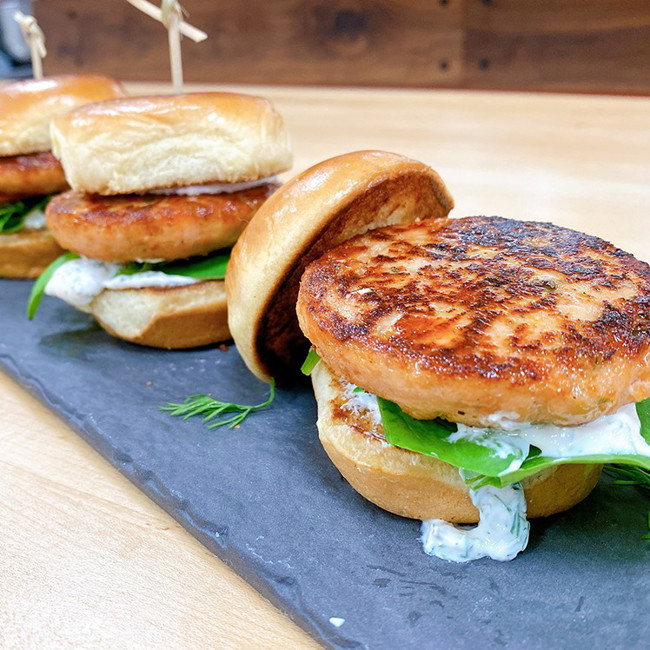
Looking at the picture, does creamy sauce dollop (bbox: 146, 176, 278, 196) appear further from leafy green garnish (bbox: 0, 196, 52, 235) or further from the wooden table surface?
leafy green garnish (bbox: 0, 196, 52, 235)

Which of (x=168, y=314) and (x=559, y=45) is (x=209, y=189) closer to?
(x=168, y=314)

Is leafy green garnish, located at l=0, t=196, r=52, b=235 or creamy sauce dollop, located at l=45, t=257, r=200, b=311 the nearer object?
creamy sauce dollop, located at l=45, t=257, r=200, b=311

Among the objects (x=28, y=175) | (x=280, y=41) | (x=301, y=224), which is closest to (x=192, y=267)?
(x=301, y=224)

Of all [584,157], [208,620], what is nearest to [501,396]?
[208,620]

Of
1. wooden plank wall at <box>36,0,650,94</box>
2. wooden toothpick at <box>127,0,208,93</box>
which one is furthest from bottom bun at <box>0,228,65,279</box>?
wooden plank wall at <box>36,0,650,94</box>

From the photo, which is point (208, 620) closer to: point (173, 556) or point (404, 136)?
point (173, 556)

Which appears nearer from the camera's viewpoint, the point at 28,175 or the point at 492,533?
the point at 492,533
